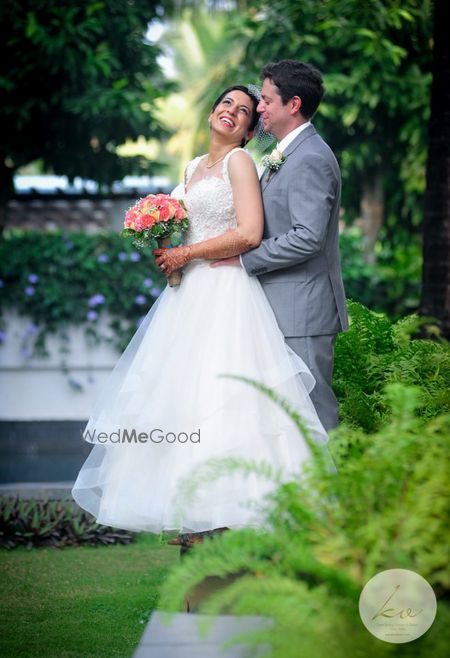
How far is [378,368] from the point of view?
5055mm

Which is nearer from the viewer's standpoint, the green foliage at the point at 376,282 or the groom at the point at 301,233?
the groom at the point at 301,233

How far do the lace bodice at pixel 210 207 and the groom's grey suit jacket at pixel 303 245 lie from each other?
0.19m

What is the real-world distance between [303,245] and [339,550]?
190 centimetres

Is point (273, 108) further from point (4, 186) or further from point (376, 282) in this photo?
point (4, 186)

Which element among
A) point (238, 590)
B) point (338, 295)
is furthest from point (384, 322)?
point (238, 590)

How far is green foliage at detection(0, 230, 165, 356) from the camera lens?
34.4ft

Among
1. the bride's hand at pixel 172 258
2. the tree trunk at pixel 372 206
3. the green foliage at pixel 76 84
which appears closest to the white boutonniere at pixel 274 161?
the bride's hand at pixel 172 258

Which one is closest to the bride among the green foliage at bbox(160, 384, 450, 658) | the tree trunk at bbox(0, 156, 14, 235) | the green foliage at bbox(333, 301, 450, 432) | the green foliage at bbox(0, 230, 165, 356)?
the green foliage at bbox(333, 301, 450, 432)

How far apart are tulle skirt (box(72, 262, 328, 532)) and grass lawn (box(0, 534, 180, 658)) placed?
52 centimetres

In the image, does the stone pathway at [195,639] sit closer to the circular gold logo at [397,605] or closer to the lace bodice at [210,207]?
the circular gold logo at [397,605]

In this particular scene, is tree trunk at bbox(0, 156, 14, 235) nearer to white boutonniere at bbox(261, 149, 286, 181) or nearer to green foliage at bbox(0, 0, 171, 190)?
green foliage at bbox(0, 0, 171, 190)

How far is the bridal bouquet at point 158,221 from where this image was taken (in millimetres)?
4379

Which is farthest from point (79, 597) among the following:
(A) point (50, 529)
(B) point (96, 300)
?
(B) point (96, 300)

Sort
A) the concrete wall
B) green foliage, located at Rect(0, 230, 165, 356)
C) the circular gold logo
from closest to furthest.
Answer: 1. the circular gold logo
2. green foliage, located at Rect(0, 230, 165, 356)
3. the concrete wall
